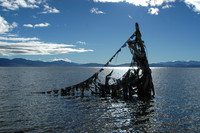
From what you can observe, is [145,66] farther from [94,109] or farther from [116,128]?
[116,128]

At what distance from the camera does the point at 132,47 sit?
3209cm

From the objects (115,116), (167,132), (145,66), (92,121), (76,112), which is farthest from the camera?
(145,66)

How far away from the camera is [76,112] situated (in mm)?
23250

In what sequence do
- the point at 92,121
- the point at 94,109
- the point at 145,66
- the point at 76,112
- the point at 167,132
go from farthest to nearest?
the point at 145,66
the point at 94,109
the point at 76,112
the point at 92,121
the point at 167,132

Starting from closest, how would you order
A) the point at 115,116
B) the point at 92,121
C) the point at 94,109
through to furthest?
the point at 92,121 < the point at 115,116 < the point at 94,109

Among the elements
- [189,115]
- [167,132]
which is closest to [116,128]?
[167,132]

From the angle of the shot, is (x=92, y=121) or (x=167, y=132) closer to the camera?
(x=167, y=132)

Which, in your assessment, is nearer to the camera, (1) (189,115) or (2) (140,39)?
(1) (189,115)

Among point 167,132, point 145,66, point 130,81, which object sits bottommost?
point 167,132

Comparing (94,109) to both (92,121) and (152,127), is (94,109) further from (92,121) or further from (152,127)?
(152,127)

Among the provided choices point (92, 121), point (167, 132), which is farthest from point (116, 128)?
point (167, 132)

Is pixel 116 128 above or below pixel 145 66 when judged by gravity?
below

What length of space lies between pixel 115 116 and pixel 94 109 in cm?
434

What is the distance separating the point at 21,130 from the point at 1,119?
15.7 feet
